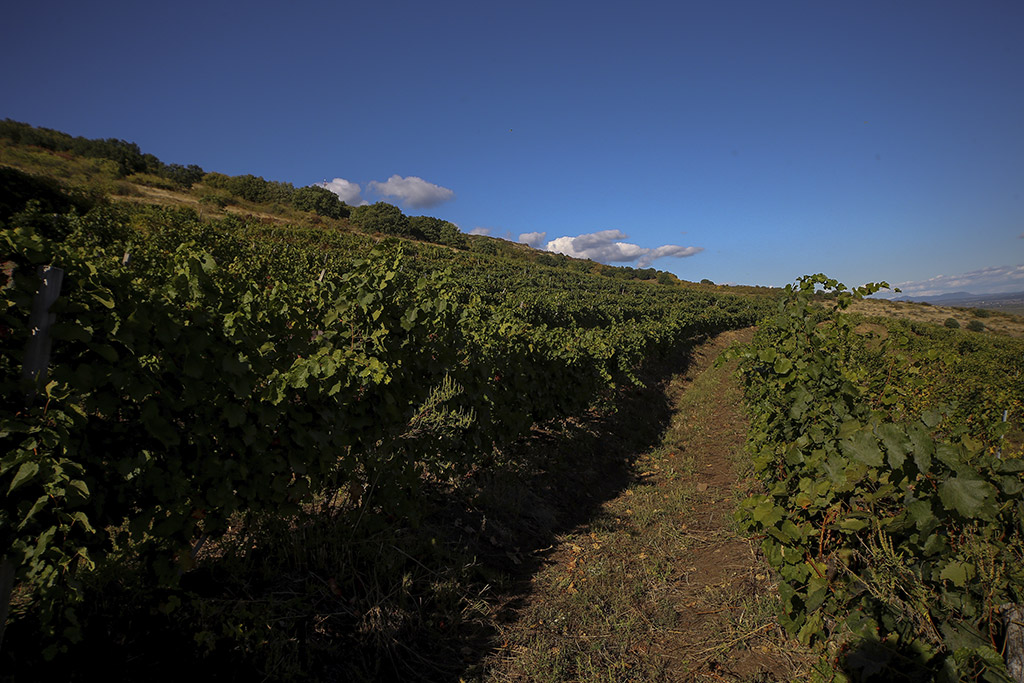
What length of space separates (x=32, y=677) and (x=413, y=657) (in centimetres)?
169

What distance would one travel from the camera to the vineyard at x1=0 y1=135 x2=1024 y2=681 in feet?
6.13

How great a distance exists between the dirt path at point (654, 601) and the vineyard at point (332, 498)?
182 mm

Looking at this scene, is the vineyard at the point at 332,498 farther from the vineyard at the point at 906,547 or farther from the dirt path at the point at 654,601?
the dirt path at the point at 654,601

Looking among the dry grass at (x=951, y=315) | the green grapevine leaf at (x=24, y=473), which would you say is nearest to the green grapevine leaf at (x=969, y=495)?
the green grapevine leaf at (x=24, y=473)

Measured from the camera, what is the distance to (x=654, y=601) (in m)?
3.46

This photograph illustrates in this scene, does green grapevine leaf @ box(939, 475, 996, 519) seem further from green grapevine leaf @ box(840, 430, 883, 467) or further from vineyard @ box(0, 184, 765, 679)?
vineyard @ box(0, 184, 765, 679)

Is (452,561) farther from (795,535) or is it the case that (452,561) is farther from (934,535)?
(934,535)

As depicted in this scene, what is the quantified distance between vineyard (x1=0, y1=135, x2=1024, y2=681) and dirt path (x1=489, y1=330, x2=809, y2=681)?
18cm

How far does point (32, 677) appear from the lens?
1876 millimetres

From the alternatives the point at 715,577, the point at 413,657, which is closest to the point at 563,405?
the point at 715,577

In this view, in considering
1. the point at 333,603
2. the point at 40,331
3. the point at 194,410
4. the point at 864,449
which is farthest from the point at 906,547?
the point at 40,331

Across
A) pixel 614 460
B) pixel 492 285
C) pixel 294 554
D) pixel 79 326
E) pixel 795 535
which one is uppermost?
pixel 492 285

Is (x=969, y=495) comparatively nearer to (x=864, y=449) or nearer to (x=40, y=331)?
(x=864, y=449)

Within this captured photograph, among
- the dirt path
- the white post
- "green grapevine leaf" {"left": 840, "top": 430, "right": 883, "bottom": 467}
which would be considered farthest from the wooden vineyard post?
"green grapevine leaf" {"left": 840, "top": 430, "right": 883, "bottom": 467}
